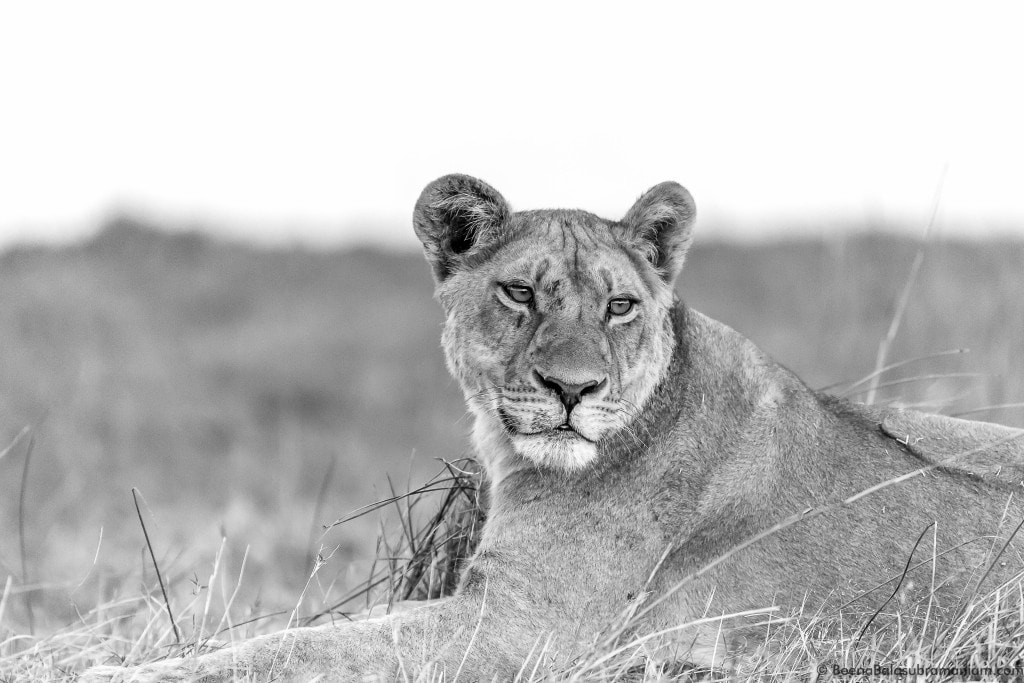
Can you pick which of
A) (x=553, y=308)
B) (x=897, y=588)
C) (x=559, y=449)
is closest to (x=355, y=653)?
(x=559, y=449)

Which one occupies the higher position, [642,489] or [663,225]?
[663,225]

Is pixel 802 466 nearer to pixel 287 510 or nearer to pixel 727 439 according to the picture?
pixel 727 439

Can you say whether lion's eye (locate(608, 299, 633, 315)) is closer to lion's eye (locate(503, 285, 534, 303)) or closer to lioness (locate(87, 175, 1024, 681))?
lioness (locate(87, 175, 1024, 681))

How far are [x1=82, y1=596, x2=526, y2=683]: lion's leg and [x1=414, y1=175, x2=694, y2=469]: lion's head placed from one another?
694mm

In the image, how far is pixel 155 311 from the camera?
21438mm

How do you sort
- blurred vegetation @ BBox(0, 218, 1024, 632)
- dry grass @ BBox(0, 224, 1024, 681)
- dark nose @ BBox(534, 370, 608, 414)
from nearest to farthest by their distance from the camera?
dark nose @ BBox(534, 370, 608, 414), dry grass @ BBox(0, 224, 1024, 681), blurred vegetation @ BBox(0, 218, 1024, 632)

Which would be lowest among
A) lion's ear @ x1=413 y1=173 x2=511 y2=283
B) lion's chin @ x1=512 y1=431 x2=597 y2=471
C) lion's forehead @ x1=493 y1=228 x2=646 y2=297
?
lion's chin @ x1=512 y1=431 x2=597 y2=471

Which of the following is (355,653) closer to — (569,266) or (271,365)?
(569,266)

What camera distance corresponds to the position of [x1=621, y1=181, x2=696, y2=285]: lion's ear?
5.32 m

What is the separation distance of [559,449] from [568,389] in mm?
229

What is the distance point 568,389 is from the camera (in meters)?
4.63

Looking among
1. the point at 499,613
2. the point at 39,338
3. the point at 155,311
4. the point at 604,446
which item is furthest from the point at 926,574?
the point at 155,311

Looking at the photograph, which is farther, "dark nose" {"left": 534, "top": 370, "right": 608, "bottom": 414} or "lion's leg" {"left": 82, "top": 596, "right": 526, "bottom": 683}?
"dark nose" {"left": 534, "top": 370, "right": 608, "bottom": 414}

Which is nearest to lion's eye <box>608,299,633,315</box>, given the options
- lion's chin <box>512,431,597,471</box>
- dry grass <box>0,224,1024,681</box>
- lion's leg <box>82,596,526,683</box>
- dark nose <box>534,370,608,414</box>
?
dark nose <box>534,370,608,414</box>
